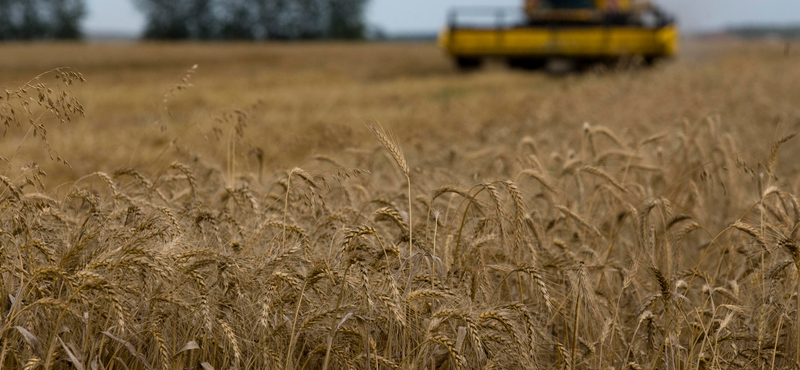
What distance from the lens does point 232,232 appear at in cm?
265

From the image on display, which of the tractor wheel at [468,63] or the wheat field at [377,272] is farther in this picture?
the tractor wheel at [468,63]

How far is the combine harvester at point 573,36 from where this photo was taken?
56.0 feet

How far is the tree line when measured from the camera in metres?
58.5

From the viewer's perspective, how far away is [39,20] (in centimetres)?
5875

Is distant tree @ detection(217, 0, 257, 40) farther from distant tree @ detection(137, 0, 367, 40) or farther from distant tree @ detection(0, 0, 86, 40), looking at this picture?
distant tree @ detection(0, 0, 86, 40)

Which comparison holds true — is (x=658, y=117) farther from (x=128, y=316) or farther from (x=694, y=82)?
(x=128, y=316)

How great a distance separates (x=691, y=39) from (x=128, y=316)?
4002 centimetres

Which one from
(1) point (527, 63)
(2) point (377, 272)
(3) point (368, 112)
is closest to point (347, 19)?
(1) point (527, 63)

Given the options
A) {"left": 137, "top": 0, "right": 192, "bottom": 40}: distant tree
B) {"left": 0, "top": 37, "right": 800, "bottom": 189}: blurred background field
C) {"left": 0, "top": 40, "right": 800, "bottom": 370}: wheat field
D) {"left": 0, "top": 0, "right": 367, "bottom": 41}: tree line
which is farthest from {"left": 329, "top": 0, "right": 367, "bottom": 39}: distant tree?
{"left": 0, "top": 40, "right": 800, "bottom": 370}: wheat field

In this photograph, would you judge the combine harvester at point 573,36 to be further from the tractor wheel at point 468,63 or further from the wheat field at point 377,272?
the wheat field at point 377,272

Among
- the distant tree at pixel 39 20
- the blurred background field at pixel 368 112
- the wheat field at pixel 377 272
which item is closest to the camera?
the wheat field at pixel 377 272

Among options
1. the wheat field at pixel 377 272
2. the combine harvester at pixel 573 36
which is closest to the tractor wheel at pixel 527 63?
the combine harvester at pixel 573 36

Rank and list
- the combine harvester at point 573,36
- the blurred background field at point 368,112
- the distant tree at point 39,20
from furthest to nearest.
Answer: the distant tree at point 39,20
the combine harvester at point 573,36
the blurred background field at point 368,112

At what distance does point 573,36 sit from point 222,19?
161 ft
